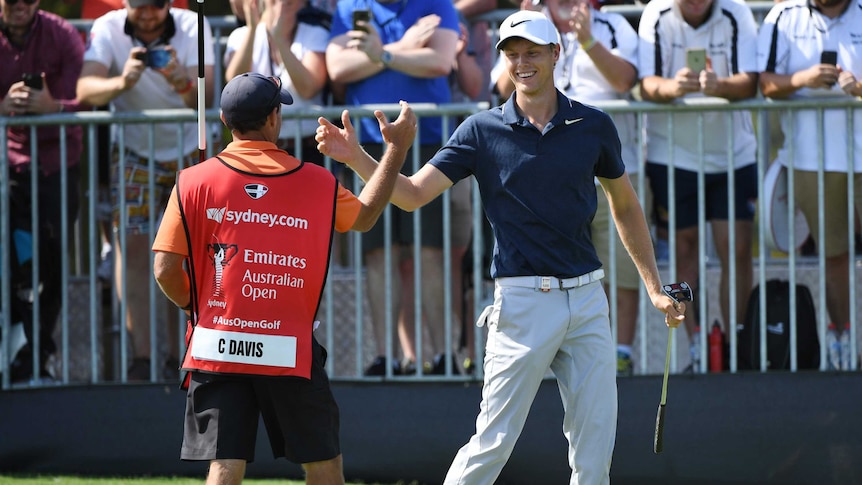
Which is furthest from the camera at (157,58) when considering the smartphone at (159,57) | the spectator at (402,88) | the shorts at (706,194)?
the shorts at (706,194)

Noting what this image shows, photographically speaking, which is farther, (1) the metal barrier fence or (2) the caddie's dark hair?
(1) the metal barrier fence

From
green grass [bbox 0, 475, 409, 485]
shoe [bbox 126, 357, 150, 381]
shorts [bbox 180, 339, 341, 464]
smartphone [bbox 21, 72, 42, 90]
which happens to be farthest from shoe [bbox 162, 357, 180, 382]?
shorts [bbox 180, 339, 341, 464]

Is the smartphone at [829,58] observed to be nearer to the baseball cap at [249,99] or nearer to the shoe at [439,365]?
the shoe at [439,365]

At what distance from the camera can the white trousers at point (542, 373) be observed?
5.84m

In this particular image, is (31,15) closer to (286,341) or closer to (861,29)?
(286,341)

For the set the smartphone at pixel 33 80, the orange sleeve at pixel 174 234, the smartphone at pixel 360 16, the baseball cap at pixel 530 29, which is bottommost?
the orange sleeve at pixel 174 234

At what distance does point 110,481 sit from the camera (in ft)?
25.8

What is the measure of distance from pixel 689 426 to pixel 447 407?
133 centimetres

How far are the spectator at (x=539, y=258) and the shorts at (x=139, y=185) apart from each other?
2785 millimetres

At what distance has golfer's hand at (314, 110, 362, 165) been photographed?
5574 mm

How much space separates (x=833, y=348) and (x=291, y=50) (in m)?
3.62

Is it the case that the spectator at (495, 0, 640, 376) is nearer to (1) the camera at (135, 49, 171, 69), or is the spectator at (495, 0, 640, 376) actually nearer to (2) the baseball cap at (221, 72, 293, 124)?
(1) the camera at (135, 49, 171, 69)

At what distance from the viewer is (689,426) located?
7.61m

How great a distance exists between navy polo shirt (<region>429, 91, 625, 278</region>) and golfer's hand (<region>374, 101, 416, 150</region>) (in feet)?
1.42
